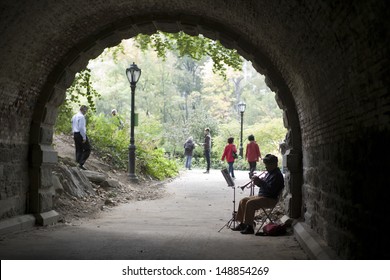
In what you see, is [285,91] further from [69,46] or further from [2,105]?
[2,105]

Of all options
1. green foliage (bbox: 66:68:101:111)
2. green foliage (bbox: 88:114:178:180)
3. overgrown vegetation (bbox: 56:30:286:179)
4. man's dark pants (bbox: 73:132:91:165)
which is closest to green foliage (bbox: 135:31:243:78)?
overgrown vegetation (bbox: 56:30:286:179)

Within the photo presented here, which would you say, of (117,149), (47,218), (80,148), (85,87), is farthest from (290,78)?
(117,149)

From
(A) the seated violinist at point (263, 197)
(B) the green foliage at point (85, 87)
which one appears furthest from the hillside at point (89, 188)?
(A) the seated violinist at point (263, 197)

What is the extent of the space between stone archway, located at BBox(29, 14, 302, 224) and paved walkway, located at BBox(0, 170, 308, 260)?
76cm

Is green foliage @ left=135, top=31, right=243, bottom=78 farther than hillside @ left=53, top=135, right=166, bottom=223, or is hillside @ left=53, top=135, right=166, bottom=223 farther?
green foliage @ left=135, top=31, right=243, bottom=78

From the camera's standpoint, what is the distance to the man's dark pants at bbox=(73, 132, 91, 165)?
39.8 feet

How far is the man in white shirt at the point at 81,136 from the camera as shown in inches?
474

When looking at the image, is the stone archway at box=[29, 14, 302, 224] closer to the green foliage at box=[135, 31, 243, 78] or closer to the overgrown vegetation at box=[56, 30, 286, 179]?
the overgrown vegetation at box=[56, 30, 286, 179]

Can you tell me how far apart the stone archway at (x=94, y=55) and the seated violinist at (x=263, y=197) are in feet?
0.77

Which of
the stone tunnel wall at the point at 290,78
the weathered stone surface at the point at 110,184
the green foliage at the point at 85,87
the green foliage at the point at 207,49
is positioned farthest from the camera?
the weathered stone surface at the point at 110,184

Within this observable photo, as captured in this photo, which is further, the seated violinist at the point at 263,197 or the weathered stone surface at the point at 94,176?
the weathered stone surface at the point at 94,176

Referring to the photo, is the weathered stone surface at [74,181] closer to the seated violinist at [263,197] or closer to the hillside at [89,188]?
the hillside at [89,188]

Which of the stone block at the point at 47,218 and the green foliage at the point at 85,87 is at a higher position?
the green foliage at the point at 85,87

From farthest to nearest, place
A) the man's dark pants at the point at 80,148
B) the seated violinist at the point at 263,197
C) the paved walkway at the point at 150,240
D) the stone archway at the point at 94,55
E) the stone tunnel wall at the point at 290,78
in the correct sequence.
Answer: the man's dark pants at the point at 80,148 → the stone archway at the point at 94,55 → the seated violinist at the point at 263,197 → the paved walkway at the point at 150,240 → the stone tunnel wall at the point at 290,78
